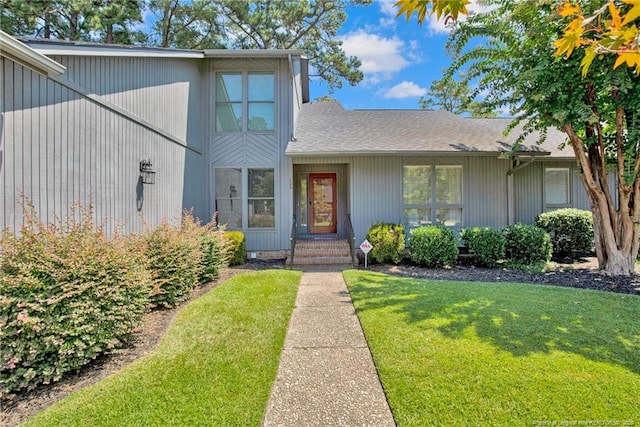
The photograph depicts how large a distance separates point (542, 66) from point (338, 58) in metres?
14.5

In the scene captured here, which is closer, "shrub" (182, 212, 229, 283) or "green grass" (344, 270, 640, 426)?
"green grass" (344, 270, 640, 426)

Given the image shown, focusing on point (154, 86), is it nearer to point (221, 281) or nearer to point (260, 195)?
point (260, 195)

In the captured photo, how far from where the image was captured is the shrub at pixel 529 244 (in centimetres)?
830

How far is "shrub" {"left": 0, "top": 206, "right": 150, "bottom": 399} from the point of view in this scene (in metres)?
2.81

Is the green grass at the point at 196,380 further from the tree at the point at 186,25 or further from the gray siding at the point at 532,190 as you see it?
the tree at the point at 186,25

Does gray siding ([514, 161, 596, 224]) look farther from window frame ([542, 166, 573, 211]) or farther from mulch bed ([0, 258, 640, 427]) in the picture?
mulch bed ([0, 258, 640, 427])

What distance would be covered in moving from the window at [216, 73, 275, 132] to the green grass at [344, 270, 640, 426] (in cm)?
644

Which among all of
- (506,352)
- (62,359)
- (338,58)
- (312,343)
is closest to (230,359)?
(312,343)

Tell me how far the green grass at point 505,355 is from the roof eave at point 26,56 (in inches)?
186

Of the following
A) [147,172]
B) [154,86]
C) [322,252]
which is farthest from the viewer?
[322,252]

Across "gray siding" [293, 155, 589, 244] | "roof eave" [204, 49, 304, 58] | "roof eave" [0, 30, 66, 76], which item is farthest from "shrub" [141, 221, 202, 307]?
"roof eave" [204, 49, 304, 58]

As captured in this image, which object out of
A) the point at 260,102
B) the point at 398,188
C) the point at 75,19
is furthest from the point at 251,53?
the point at 75,19

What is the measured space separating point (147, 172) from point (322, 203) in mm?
5856

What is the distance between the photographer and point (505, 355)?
10.9 feet
